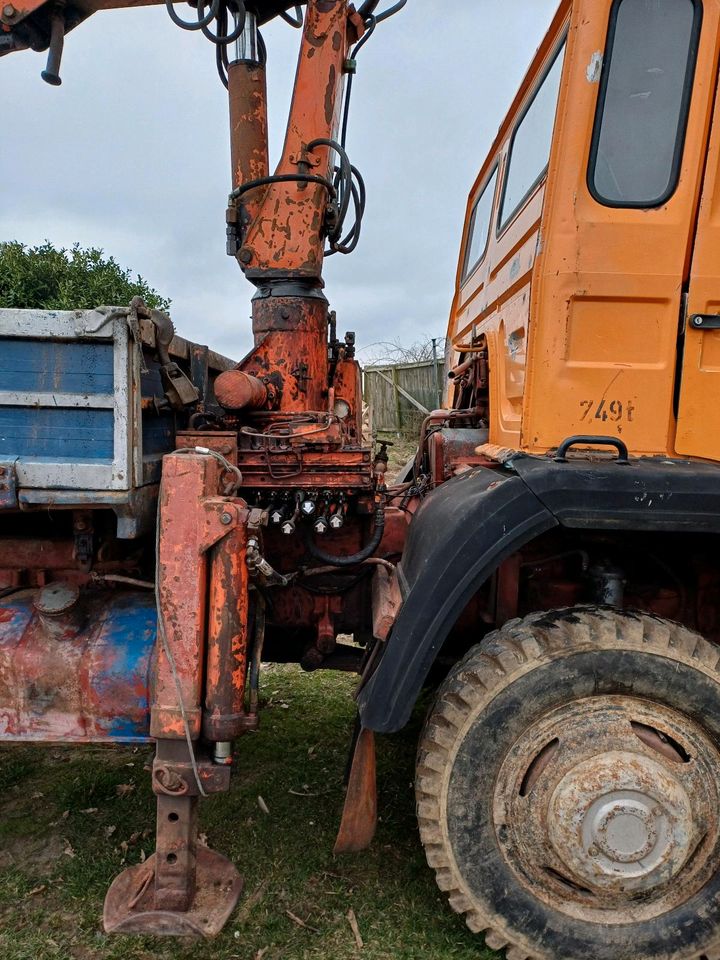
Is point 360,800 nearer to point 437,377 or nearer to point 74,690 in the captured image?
point 74,690

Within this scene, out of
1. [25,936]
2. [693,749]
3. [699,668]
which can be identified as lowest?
[25,936]

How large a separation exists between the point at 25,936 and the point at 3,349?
6.61ft

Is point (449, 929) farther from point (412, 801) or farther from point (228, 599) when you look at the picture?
point (228, 599)

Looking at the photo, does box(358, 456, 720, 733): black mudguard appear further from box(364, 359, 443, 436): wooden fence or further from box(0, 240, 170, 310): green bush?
box(364, 359, 443, 436): wooden fence

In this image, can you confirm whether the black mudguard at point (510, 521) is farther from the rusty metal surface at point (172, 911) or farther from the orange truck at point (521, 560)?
the rusty metal surface at point (172, 911)

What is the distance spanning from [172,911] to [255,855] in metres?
0.46

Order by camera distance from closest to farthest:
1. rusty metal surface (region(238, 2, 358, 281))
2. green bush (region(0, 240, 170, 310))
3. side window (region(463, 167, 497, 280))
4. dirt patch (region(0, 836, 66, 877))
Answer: dirt patch (region(0, 836, 66, 877)), rusty metal surface (region(238, 2, 358, 281)), side window (region(463, 167, 497, 280)), green bush (region(0, 240, 170, 310))

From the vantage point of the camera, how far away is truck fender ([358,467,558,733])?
6.25ft

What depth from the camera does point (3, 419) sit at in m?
2.19

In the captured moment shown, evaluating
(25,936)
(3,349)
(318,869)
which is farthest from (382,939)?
(3,349)

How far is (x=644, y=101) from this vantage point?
192 cm

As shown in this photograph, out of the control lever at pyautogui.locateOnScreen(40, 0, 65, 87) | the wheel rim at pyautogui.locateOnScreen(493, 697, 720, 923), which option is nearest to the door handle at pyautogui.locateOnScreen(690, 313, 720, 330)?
the wheel rim at pyautogui.locateOnScreen(493, 697, 720, 923)

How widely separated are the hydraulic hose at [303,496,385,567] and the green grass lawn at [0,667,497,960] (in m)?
1.16

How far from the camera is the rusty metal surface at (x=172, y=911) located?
2.17m
